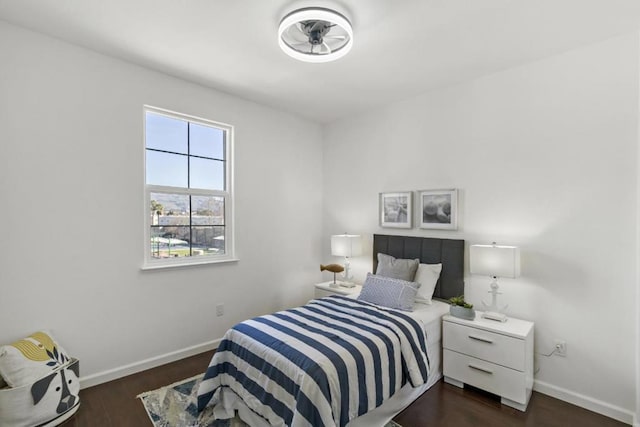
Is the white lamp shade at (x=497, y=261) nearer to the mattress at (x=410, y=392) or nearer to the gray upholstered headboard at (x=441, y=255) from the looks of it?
the gray upholstered headboard at (x=441, y=255)

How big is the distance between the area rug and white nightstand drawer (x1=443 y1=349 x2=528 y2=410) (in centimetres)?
78

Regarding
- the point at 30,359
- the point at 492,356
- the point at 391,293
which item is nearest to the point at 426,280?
the point at 391,293

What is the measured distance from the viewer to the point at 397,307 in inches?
106

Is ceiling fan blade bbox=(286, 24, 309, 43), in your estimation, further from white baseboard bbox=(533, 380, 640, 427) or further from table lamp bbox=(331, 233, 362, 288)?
white baseboard bbox=(533, 380, 640, 427)

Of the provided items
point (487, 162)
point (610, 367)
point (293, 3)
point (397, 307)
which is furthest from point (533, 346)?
point (293, 3)

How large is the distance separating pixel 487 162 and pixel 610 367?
1783 millimetres

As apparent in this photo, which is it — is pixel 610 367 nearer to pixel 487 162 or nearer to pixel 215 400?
pixel 487 162

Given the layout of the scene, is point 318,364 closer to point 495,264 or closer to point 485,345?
A: point 485,345

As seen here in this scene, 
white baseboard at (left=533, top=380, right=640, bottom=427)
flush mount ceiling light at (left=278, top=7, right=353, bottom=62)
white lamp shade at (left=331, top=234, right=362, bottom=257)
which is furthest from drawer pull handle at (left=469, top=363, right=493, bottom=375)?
flush mount ceiling light at (left=278, top=7, right=353, bottom=62)

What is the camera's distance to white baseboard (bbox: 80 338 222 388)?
8.25 feet

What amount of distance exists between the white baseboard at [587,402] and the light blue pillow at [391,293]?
117cm

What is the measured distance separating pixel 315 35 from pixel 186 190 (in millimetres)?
A: 1893

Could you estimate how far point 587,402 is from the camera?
91.6 inches

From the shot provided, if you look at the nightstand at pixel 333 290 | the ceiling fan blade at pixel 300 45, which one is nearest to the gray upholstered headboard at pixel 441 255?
the nightstand at pixel 333 290
